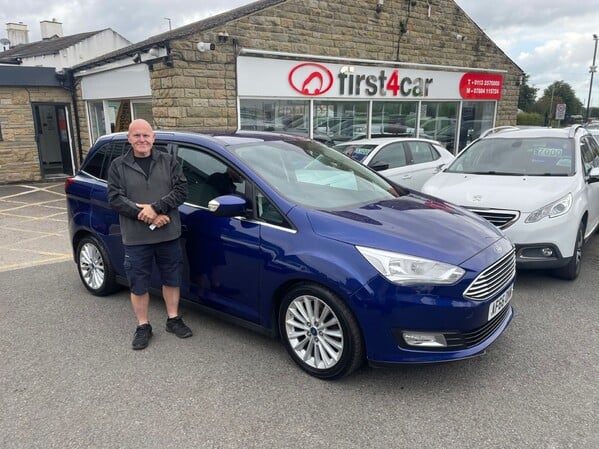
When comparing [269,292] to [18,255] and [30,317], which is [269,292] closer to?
[30,317]

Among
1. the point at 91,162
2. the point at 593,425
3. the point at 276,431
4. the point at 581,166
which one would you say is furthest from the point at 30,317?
the point at 581,166

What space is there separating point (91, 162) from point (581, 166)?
5381 millimetres

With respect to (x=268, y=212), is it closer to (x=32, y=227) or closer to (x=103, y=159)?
(x=103, y=159)

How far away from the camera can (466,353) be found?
2.90 meters

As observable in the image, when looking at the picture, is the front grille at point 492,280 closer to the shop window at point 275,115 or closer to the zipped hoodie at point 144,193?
the zipped hoodie at point 144,193

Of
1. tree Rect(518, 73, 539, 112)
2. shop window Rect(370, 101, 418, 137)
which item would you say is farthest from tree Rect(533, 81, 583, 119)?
shop window Rect(370, 101, 418, 137)

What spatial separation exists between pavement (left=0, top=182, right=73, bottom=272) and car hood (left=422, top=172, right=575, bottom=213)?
4.89m

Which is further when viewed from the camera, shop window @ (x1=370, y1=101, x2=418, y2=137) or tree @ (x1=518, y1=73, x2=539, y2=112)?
tree @ (x1=518, y1=73, x2=539, y2=112)

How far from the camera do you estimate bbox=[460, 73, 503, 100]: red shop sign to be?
45.8 feet

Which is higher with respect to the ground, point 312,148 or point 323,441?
point 312,148

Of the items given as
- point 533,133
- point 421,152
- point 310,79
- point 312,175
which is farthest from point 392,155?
point 312,175

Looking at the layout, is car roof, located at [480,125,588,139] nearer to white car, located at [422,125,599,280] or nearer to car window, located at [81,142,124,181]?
white car, located at [422,125,599,280]

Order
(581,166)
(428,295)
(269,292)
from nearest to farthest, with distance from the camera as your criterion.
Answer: (428,295) → (269,292) → (581,166)

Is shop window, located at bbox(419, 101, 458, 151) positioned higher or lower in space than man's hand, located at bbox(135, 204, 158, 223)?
higher
